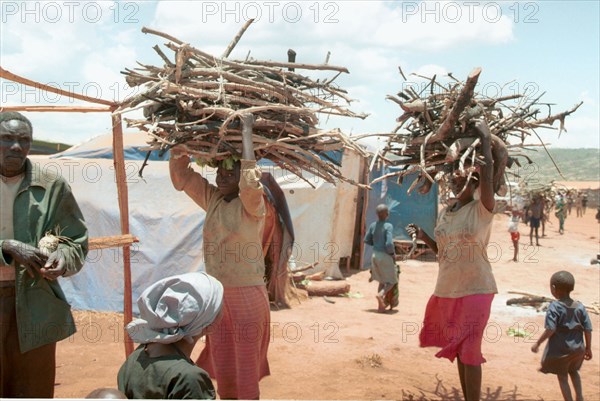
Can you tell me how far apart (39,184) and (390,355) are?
4801mm

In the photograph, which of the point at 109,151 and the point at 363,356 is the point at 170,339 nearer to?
the point at 363,356

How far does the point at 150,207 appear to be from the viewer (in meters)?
9.24

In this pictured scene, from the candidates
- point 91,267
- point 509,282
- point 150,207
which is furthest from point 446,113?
point 509,282

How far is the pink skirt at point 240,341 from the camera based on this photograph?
4348 mm

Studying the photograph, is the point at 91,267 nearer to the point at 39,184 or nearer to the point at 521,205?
the point at 39,184

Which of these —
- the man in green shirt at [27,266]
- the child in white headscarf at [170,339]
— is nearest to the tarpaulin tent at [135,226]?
the man in green shirt at [27,266]

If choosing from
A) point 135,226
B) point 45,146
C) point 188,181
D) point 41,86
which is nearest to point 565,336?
point 188,181

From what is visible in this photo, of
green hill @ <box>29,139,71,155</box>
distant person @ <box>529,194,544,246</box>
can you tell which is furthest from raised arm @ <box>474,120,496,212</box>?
distant person @ <box>529,194,544,246</box>

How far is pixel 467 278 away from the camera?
489cm

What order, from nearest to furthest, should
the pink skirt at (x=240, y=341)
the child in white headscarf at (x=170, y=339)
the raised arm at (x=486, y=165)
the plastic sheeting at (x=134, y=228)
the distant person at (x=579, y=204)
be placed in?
the child in white headscarf at (x=170, y=339) → the pink skirt at (x=240, y=341) → the raised arm at (x=486, y=165) → the plastic sheeting at (x=134, y=228) → the distant person at (x=579, y=204)

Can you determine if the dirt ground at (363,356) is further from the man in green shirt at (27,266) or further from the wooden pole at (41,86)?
the wooden pole at (41,86)

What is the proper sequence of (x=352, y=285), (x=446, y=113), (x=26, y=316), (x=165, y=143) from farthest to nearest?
(x=352, y=285), (x=446, y=113), (x=165, y=143), (x=26, y=316)

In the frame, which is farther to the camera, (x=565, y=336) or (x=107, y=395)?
(x=565, y=336)

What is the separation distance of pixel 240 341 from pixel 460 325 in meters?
1.70
